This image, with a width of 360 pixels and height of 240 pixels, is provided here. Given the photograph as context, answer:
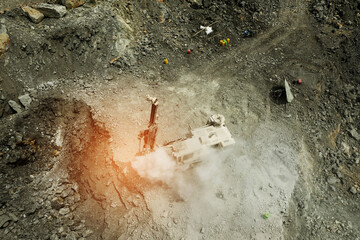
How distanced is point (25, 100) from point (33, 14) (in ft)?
17.2

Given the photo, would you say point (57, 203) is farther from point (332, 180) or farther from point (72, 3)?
point (332, 180)

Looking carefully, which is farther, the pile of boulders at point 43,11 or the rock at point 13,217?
the pile of boulders at point 43,11

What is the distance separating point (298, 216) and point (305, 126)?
5.56m

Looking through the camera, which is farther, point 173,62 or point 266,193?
point 173,62

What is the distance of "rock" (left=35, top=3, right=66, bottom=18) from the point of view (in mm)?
13781

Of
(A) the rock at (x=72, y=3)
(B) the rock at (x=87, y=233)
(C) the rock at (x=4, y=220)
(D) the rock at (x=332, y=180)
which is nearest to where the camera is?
(C) the rock at (x=4, y=220)

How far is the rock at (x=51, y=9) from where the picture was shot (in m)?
13.8

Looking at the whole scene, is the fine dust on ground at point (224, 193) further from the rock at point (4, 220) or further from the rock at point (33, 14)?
the rock at point (33, 14)

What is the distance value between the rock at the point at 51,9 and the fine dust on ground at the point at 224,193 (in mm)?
10405

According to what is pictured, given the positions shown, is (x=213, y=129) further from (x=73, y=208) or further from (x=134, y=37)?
(x=134, y=37)

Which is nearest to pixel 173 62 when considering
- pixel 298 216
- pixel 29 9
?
pixel 29 9

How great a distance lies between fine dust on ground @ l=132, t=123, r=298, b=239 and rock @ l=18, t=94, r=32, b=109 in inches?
277

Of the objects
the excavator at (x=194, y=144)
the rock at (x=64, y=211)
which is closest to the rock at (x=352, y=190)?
the excavator at (x=194, y=144)

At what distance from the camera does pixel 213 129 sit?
10906 mm
